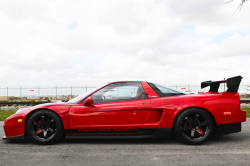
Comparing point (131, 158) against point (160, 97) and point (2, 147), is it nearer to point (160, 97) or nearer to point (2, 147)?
point (160, 97)

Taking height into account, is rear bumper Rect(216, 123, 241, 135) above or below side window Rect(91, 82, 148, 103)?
below

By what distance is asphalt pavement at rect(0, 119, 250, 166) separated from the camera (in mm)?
3551

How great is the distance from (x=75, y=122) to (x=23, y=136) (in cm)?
95

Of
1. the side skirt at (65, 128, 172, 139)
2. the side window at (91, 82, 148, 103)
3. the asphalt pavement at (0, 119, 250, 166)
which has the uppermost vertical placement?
the side window at (91, 82, 148, 103)

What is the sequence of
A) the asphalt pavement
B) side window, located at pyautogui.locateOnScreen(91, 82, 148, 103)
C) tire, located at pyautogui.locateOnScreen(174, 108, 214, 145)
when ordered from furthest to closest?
side window, located at pyautogui.locateOnScreen(91, 82, 148, 103) < tire, located at pyautogui.locateOnScreen(174, 108, 214, 145) < the asphalt pavement

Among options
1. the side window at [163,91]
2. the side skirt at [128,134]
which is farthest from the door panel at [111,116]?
the side window at [163,91]

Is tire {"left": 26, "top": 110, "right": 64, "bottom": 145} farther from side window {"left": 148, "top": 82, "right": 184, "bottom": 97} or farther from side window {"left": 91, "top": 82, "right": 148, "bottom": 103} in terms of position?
side window {"left": 148, "top": 82, "right": 184, "bottom": 97}

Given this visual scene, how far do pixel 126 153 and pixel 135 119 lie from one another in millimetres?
711

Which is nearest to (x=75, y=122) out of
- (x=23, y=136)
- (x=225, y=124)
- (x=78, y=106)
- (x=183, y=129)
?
(x=78, y=106)

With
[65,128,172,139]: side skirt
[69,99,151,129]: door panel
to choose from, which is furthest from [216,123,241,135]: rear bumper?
[69,99,151,129]: door panel

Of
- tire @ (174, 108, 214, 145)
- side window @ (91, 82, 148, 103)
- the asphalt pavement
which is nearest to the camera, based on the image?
the asphalt pavement

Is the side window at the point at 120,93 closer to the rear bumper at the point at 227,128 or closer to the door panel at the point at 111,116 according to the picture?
the door panel at the point at 111,116

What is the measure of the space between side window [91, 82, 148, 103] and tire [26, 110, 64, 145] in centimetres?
77

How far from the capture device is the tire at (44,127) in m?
4.57
